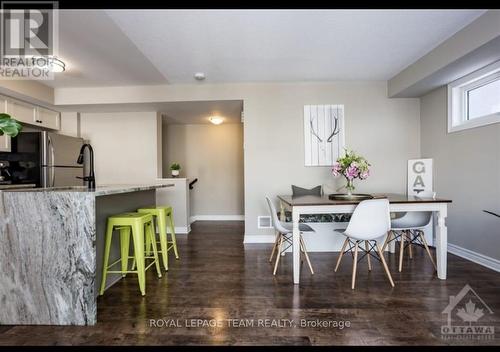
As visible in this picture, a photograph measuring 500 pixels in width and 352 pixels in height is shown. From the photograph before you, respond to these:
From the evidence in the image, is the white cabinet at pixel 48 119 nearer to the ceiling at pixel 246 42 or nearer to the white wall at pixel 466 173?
the ceiling at pixel 246 42

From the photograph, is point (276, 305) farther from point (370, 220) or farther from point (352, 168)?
point (352, 168)

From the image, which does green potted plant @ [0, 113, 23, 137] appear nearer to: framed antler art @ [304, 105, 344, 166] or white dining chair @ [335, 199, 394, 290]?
white dining chair @ [335, 199, 394, 290]

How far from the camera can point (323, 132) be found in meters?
3.68

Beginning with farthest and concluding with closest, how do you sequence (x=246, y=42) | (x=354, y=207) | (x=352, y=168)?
(x=352, y=168) < (x=246, y=42) < (x=354, y=207)

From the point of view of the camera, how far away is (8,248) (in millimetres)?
1709

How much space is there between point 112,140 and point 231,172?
2.57 metres

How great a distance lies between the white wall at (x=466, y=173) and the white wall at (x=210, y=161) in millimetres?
3668

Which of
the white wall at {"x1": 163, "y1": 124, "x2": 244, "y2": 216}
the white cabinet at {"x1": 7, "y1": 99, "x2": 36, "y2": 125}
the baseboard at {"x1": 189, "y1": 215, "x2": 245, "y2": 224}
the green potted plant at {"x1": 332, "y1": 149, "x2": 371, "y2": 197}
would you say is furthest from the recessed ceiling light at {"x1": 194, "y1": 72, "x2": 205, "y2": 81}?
the baseboard at {"x1": 189, "y1": 215, "x2": 245, "y2": 224}

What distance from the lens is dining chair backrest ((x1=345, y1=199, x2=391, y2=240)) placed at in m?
2.17

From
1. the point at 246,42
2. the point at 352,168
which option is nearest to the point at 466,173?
the point at 352,168

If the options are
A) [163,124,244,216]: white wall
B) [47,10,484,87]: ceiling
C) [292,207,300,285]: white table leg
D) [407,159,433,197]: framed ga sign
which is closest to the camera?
[47,10,484,87]: ceiling

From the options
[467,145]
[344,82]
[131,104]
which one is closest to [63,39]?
[131,104]

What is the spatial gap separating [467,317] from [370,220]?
91 cm

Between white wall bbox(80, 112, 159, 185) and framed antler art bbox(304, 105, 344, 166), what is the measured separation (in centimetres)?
268
